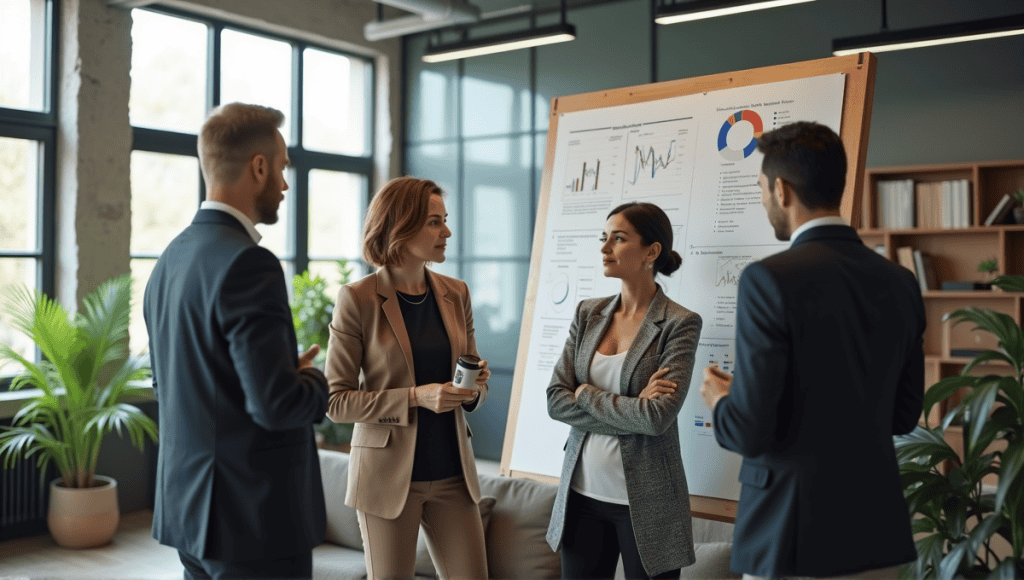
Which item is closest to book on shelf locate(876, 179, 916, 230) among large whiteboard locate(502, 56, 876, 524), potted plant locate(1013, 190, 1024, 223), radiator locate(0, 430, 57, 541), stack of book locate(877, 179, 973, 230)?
stack of book locate(877, 179, 973, 230)

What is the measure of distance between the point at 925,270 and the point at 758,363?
4784 millimetres

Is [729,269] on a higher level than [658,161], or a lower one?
lower

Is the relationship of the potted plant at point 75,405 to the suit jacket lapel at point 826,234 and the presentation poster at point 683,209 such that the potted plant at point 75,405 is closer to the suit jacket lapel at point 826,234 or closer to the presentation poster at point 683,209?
the presentation poster at point 683,209

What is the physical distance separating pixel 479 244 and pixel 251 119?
571 centimetres

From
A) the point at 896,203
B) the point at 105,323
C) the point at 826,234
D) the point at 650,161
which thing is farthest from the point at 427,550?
the point at 896,203

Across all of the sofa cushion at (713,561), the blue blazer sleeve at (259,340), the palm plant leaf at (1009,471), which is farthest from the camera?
the sofa cushion at (713,561)

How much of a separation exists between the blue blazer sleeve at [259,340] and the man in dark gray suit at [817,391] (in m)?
0.88

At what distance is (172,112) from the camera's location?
6.18 metres

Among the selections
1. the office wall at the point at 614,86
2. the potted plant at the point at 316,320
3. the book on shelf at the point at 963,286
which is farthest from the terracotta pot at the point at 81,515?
the book on shelf at the point at 963,286

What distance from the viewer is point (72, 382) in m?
→ 4.86

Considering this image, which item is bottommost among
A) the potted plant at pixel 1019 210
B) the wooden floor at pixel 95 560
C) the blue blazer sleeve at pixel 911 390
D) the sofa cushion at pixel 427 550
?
the wooden floor at pixel 95 560

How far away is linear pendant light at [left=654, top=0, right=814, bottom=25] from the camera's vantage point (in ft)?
14.8

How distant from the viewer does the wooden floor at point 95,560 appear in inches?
172

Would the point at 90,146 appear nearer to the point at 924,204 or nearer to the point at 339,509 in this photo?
the point at 339,509
